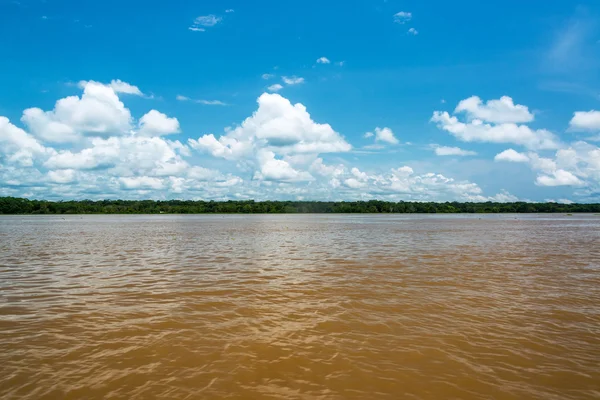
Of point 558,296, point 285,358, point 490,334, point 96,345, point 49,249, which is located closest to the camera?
point 285,358

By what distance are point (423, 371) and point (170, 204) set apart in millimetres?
183746

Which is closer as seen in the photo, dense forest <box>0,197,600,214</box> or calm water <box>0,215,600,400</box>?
calm water <box>0,215,600,400</box>

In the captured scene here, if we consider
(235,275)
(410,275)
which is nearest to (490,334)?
(410,275)

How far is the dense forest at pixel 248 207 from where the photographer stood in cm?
15100

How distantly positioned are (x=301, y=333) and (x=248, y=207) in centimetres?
17036

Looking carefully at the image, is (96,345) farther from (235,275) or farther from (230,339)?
(235,275)

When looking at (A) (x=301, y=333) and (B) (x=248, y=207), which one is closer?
(A) (x=301, y=333)

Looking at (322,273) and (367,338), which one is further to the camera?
(322,273)

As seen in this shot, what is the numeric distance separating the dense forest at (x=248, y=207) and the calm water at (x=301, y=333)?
6233 inches

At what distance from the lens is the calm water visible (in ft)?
Result: 19.4

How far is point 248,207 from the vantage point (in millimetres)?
176875

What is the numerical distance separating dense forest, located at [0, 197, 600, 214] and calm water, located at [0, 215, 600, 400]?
519 feet

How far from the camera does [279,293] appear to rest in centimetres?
1207

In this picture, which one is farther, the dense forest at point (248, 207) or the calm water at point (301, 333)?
the dense forest at point (248, 207)
